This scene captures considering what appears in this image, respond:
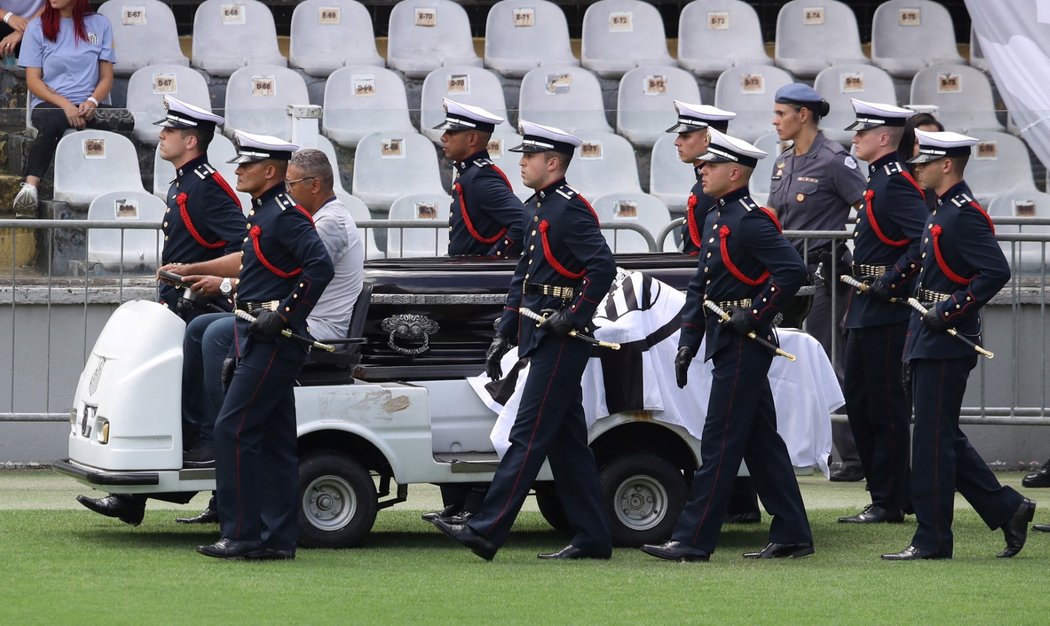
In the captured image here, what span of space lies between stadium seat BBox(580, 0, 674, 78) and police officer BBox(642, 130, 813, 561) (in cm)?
641

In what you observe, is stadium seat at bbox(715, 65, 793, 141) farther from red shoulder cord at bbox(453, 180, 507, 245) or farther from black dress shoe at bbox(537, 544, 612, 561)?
black dress shoe at bbox(537, 544, 612, 561)

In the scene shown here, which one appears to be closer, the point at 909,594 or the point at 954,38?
the point at 909,594

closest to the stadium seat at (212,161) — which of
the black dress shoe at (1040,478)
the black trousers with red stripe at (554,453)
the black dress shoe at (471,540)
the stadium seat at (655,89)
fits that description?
the stadium seat at (655,89)

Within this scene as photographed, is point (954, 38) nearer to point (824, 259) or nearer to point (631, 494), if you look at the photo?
point (824, 259)

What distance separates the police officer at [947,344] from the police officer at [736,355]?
0.55 m

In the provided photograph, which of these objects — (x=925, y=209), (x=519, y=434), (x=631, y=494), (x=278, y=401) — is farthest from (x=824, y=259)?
(x=278, y=401)

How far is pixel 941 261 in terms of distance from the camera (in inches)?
281

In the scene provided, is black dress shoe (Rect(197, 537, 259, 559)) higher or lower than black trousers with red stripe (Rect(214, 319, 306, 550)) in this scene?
lower

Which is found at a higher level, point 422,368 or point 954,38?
point 954,38

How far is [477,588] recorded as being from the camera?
20.4ft

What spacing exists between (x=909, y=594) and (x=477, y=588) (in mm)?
1564

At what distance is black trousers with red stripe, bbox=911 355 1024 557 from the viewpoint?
7.11m

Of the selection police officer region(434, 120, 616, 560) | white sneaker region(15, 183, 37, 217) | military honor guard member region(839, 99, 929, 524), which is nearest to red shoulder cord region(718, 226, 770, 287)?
police officer region(434, 120, 616, 560)

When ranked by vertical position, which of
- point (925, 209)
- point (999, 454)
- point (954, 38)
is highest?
point (954, 38)
